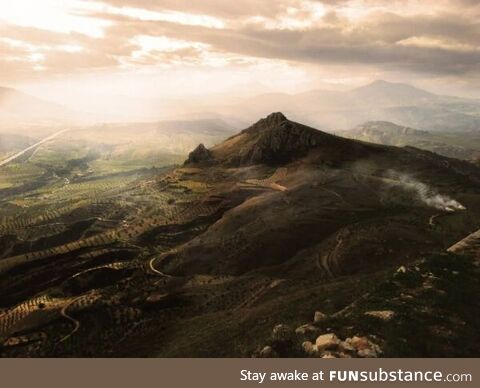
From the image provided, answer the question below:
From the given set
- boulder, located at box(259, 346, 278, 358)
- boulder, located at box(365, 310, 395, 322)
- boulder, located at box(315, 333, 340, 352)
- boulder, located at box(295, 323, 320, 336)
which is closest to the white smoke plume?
boulder, located at box(365, 310, 395, 322)

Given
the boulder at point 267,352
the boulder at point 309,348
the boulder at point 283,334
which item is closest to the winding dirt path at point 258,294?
the boulder at point 283,334

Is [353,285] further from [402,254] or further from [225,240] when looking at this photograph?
[225,240]

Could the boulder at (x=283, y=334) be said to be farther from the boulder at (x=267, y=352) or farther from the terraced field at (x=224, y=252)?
the terraced field at (x=224, y=252)

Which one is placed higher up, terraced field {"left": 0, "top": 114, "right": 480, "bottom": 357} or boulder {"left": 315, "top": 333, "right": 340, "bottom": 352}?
boulder {"left": 315, "top": 333, "right": 340, "bottom": 352}

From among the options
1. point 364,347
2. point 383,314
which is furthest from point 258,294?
point 364,347

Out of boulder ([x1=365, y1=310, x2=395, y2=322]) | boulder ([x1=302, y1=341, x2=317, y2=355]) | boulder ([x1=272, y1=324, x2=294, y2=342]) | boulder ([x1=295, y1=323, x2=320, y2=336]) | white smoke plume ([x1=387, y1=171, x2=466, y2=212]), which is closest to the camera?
boulder ([x1=302, y1=341, x2=317, y2=355])

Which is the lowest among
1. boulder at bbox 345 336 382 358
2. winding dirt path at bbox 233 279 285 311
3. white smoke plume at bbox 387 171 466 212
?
winding dirt path at bbox 233 279 285 311

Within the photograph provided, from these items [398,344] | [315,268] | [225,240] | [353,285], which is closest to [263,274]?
[315,268]

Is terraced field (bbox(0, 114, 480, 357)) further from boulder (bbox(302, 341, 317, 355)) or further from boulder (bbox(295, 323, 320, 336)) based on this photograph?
boulder (bbox(302, 341, 317, 355))
